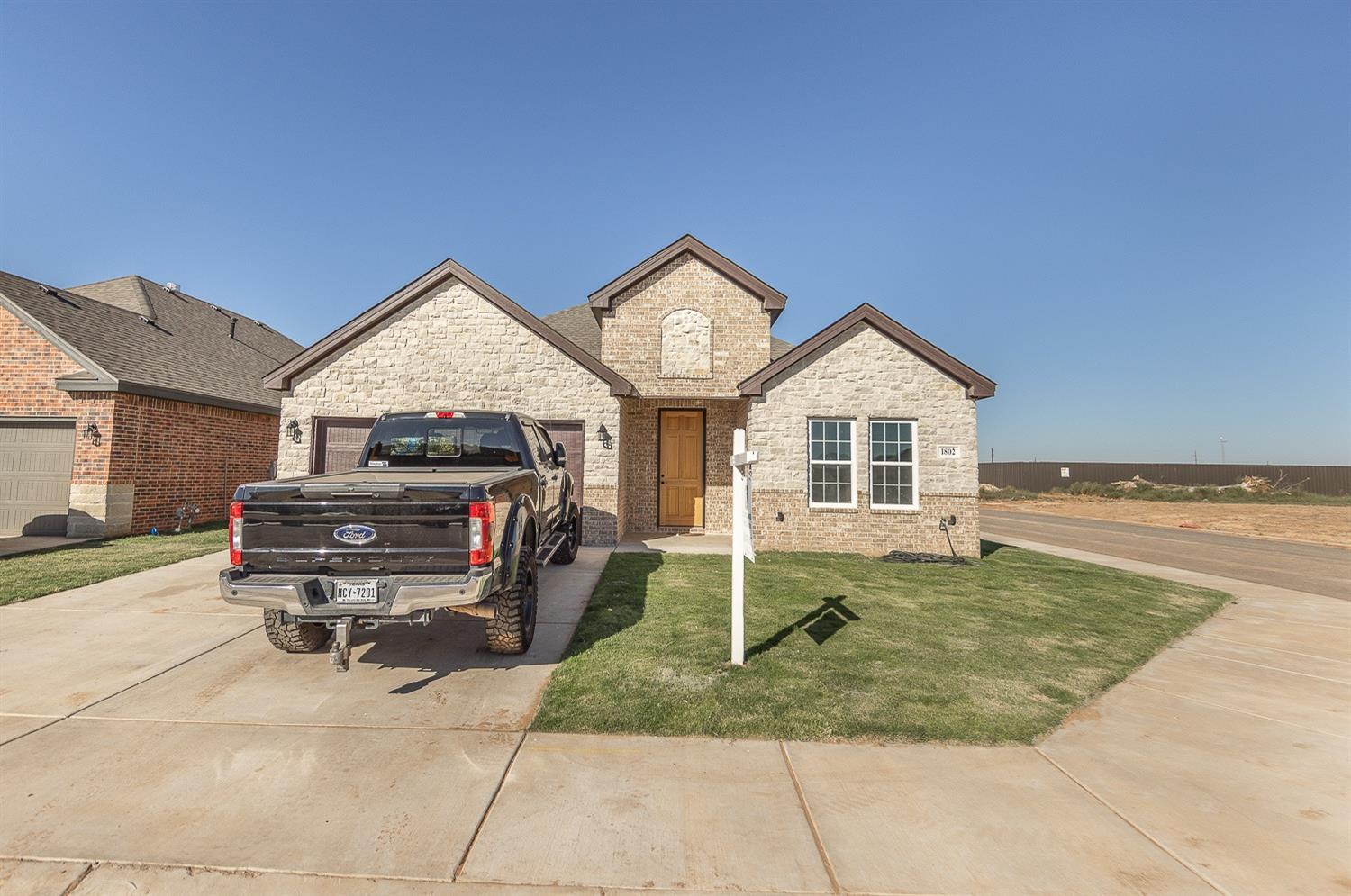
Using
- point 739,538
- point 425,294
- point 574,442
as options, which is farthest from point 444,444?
point 425,294

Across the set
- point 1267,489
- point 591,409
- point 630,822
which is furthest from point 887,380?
point 1267,489

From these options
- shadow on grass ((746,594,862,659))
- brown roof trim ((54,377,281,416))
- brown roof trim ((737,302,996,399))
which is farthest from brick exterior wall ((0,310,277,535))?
shadow on grass ((746,594,862,659))

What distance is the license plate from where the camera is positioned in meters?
3.88

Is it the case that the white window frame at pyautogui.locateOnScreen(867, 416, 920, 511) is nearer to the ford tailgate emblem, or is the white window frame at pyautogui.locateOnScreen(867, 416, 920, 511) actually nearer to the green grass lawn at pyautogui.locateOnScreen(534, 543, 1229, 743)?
the green grass lawn at pyautogui.locateOnScreen(534, 543, 1229, 743)

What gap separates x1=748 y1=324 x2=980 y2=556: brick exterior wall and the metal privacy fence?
1432 inches

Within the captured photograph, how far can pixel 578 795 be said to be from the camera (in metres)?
2.98

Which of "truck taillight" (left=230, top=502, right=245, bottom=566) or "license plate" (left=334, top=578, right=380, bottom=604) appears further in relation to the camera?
"truck taillight" (left=230, top=502, right=245, bottom=566)

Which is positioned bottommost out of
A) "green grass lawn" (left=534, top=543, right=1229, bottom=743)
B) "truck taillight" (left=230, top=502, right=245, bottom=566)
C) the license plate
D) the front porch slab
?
"green grass lawn" (left=534, top=543, right=1229, bottom=743)

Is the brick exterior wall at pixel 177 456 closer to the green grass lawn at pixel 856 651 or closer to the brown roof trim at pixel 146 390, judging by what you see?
the brown roof trim at pixel 146 390

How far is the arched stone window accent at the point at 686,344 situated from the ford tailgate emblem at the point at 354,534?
922 centimetres

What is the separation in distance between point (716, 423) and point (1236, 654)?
9356 mm

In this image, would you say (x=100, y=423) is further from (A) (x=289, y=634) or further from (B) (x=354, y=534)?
(B) (x=354, y=534)

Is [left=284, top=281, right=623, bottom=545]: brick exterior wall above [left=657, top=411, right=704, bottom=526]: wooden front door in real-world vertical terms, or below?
above

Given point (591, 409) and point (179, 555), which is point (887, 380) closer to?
point (591, 409)
